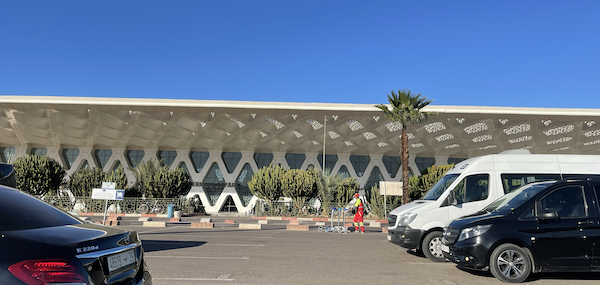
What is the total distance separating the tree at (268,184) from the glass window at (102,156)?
20.1 meters

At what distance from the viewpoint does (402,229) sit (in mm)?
7742

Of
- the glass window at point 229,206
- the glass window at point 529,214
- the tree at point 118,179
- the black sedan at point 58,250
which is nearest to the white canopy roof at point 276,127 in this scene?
the tree at point 118,179

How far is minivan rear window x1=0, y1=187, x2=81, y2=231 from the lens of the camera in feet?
8.47

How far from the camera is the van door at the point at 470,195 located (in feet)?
25.2

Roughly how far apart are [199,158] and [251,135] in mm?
7838

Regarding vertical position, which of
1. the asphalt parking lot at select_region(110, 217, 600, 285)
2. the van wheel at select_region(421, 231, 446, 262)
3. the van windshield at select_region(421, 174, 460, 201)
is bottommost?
the asphalt parking lot at select_region(110, 217, 600, 285)

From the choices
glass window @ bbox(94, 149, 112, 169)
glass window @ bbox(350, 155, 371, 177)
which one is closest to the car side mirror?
glass window @ bbox(350, 155, 371, 177)

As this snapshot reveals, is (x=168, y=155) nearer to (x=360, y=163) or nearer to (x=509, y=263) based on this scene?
(x=360, y=163)

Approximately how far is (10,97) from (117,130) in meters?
7.93

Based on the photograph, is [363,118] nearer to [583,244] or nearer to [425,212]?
[425,212]

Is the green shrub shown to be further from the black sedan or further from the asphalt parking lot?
the black sedan

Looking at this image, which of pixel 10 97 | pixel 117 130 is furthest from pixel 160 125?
pixel 10 97

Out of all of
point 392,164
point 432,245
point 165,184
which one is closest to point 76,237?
point 432,245

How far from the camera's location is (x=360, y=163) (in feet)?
127
